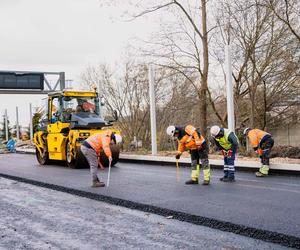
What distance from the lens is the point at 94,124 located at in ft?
46.6

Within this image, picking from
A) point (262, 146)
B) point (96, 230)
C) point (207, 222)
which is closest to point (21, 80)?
point (262, 146)

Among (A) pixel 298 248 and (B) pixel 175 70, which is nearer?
(A) pixel 298 248

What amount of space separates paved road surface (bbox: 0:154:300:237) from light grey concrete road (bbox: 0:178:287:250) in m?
0.54

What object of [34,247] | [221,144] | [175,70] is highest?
[175,70]

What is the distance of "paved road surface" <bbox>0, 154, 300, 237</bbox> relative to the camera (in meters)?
6.21

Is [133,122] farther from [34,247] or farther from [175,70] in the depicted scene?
[34,247]

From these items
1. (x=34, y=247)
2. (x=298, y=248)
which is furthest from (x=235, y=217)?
(x=34, y=247)

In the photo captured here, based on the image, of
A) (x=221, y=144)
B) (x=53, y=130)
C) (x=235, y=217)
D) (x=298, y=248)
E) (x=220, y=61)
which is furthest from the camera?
(x=220, y=61)

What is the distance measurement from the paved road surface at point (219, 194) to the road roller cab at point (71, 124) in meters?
1.89

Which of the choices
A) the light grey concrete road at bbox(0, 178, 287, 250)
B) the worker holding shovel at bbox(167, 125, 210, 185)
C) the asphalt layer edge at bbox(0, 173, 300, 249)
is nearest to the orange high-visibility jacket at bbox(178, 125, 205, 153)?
the worker holding shovel at bbox(167, 125, 210, 185)

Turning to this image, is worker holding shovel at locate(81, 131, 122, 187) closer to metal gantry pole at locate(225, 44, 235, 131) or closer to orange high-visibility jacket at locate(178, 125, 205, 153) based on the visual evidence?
orange high-visibility jacket at locate(178, 125, 205, 153)

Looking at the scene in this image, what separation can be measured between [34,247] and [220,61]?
1475 centimetres

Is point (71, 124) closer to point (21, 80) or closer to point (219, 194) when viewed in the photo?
point (219, 194)

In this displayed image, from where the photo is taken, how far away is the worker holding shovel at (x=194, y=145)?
9.50 metres
